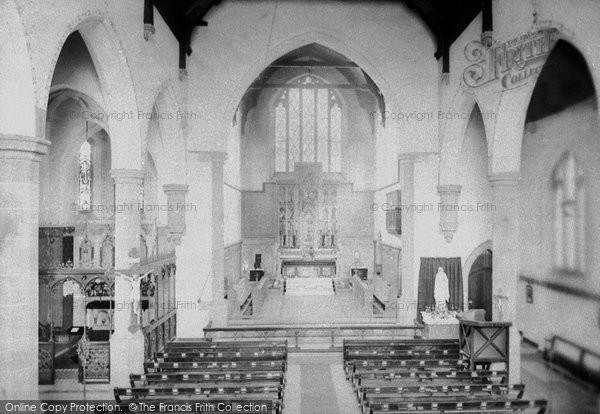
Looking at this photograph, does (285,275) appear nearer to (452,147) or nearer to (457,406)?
(452,147)

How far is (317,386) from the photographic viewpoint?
9672 mm

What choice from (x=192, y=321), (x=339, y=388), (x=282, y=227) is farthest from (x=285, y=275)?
(x=339, y=388)

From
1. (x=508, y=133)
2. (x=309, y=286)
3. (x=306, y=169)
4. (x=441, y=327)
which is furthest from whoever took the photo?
(x=306, y=169)

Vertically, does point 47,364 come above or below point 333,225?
below

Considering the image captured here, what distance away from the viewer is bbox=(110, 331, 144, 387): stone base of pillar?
31.3 ft

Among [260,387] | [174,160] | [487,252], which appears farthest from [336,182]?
[260,387]

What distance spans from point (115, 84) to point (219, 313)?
7188 millimetres

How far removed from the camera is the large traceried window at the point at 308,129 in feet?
77.8

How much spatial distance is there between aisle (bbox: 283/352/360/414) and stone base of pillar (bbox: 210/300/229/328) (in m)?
2.98

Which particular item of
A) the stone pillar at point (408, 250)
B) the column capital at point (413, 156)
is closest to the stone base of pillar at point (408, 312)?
the stone pillar at point (408, 250)

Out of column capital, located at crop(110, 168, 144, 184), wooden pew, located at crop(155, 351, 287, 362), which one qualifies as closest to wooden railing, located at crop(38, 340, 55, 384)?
wooden pew, located at crop(155, 351, 287, 362)

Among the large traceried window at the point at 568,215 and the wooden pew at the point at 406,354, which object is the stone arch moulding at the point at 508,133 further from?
the wooden pew at the point at 406,354

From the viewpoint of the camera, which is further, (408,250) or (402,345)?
(408,250)

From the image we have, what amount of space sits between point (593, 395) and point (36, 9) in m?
12.0
